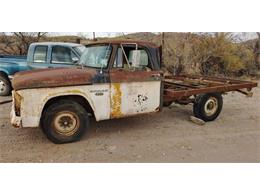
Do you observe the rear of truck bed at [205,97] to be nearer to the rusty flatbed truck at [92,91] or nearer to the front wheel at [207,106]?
the front wheel at [207,106]

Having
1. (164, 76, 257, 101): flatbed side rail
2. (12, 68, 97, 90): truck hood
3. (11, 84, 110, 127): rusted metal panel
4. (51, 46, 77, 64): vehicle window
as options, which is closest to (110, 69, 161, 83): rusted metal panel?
(11, 84, 110, 127): rusted metal panel

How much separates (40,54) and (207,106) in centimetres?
559

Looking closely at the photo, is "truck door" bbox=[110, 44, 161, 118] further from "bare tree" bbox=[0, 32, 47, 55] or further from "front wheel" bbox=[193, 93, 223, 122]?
"bare tree" bbox=[0, 32, 47, 55]

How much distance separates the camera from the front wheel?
631 centimetres

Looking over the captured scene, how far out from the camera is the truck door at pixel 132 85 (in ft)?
16.1

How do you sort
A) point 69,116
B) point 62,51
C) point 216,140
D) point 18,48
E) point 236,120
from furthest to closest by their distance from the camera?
point 18,48
point 62,51
point 236,120
point 216,140
point 69,116

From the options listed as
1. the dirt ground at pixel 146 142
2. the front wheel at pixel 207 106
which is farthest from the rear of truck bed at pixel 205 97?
the dirt ground at pixel 146 142

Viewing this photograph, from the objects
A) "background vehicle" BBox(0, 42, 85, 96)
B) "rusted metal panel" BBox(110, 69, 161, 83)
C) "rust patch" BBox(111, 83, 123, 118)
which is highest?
"background vehicle" BBox(0, 42, 85, 96)

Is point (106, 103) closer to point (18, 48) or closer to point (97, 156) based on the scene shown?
point (97, 156)

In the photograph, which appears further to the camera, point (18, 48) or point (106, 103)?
point (18, 48)

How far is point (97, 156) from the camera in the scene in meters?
4.32

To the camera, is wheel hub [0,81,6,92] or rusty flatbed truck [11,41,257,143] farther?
wheel hub [0,81,6,92]

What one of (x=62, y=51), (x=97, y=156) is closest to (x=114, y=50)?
(x=97, y=156)

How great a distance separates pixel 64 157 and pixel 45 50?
491cm
